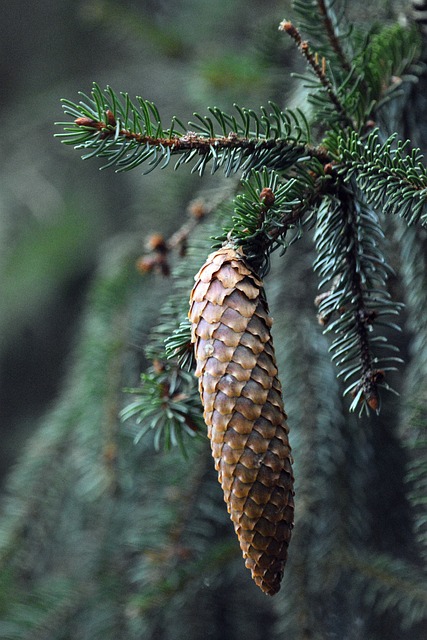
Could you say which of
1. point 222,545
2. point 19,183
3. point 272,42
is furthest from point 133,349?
point 19,183

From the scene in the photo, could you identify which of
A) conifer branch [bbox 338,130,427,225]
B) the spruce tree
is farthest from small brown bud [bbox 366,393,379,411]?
conifer branch [bbox 338,130,427,225]

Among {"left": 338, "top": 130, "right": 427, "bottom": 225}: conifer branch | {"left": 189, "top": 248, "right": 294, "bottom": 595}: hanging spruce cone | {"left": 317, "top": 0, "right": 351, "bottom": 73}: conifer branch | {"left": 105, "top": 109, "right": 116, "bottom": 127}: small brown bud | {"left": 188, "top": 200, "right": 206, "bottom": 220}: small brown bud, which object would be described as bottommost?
{"left": 189, "top": 248, "right": 294, "bottom": 595}: hanging spruce cone

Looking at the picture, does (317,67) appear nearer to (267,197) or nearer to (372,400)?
(267,197)

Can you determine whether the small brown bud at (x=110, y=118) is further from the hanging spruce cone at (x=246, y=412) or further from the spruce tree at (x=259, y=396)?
the hanging spruce cone at (x=246, y=412)

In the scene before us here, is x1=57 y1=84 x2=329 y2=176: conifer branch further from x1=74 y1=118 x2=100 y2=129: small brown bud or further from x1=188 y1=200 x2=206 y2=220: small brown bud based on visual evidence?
x1=188 y1=200 x2=206 y2=220: small brown bud

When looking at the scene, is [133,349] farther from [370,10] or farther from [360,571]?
[370,10]

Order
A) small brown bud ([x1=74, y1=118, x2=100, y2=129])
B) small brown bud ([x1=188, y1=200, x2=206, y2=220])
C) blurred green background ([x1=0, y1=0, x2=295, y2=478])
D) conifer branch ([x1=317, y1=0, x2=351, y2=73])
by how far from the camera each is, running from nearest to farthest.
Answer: small brown bud ([x1=74, y1=118, x2=100, y2=129])
conifer branch ([x1=317, y1=0, x2=351, y2=73])
small brown bud ([x1=188, y1=200, x2=206, y2=220])
blurred green background ([x1=0, y1=0, x2=295, y2=478])

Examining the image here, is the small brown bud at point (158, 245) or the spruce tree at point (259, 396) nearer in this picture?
the spruce tree at point (259, 396)

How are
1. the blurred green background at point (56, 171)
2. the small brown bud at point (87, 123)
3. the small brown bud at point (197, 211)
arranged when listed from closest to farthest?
the small brown bud at point (87, 123), the small brown bud at point (197, 211), the blurred green background at point (56, 171)

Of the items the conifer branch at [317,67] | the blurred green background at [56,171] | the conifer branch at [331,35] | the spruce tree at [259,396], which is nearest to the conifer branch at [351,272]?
the spruce tree at [259,396]

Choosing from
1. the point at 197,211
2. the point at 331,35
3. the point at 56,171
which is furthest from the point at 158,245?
the point at 56,171
